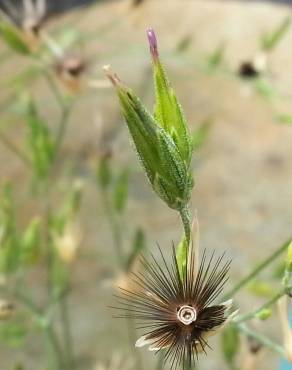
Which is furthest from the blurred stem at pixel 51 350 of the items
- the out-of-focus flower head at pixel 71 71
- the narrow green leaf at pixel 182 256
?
the narrow green leaf at pixel 182 256

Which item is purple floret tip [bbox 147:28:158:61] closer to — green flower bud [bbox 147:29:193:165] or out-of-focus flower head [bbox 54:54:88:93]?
green flower bud [bbox 147:29:193:165]

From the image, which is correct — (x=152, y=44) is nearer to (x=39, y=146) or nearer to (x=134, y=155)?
(x=39, y=146)

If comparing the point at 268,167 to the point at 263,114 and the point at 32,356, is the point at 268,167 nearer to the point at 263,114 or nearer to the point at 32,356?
the point at 263,114

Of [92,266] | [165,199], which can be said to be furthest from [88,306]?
[165,199]

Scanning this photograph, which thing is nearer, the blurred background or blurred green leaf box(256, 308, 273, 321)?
blurred green leaf box(256, 308, 273, 321)

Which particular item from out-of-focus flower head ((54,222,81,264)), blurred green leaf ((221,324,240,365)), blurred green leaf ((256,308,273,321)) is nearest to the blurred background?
out-of-focus flower head ((54,222,81,264))

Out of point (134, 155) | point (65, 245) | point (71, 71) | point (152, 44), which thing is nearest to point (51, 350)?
point (65, 245)
